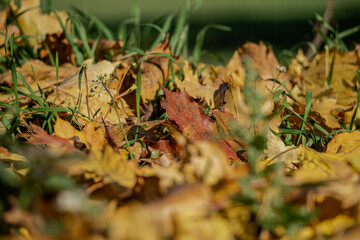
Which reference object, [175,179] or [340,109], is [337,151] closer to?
[340,109]

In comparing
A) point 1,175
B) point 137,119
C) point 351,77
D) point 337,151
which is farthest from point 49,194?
point 351,77

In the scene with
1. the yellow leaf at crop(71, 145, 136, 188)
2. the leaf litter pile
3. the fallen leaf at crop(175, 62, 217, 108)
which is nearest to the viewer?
the leaf litter pile

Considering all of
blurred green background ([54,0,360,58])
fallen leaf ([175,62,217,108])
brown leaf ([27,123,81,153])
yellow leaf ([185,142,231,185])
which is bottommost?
blurred green background ([54,0,360,58])

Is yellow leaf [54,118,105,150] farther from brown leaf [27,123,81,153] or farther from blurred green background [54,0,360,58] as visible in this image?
blurred green background [54,0,360,58]

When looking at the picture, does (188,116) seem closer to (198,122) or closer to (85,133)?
(198,122)

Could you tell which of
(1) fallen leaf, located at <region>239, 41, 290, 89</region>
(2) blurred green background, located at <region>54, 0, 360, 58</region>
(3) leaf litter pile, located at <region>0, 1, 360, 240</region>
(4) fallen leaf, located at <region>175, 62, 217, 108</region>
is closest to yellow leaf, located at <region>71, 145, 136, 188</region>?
(3) leaf litter pile, located at <region>0, 1, 360, 240</region>

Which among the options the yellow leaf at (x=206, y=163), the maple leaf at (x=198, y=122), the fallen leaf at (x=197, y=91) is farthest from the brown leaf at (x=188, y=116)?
the yellow leaf at (x=206, y=163)

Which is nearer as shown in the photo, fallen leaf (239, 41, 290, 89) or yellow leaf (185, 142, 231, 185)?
yellow leaf (185, 142, 231, 185)

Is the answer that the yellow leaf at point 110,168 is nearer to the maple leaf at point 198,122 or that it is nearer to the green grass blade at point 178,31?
the maple leaf at point 198,122
